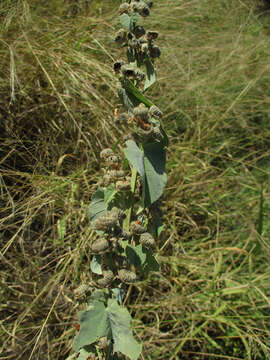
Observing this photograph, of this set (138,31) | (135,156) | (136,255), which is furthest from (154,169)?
(138,31)

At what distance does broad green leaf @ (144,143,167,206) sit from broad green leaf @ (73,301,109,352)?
0.21m

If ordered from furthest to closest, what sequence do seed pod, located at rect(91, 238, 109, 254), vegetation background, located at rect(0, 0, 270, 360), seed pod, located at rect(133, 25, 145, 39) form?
vegetation background, located at rect(0, 0, 270, 360) < seed pod, located at rect(133, 25, 145, 39) < seed pod, located at rect(91, 238, 109, 254)

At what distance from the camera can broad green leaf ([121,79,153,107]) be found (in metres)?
0.57

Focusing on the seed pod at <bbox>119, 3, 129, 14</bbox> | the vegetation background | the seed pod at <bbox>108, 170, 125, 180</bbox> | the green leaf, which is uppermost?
the seed pod at <bbox>119, 3, 129, 14</bbox>

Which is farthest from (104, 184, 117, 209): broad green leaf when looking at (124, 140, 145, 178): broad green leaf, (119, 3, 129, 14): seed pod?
(119, 3, 129, 14): seed pod

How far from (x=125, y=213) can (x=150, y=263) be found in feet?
0.41

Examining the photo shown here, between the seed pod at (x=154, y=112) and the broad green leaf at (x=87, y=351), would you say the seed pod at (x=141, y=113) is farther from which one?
the broad green leaf at (x=87, y=351)

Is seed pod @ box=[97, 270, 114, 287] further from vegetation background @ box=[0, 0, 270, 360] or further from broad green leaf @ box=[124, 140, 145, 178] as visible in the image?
vegetation background @ box=[0, 0, 270, 360]

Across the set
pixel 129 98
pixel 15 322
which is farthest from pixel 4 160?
pixel 129 98

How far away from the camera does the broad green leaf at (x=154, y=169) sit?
0.62m

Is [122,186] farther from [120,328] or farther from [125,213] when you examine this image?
[120,328]

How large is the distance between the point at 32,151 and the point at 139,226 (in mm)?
968

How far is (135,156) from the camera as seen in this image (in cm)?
57

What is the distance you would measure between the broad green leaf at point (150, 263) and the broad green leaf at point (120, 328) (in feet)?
0.36
